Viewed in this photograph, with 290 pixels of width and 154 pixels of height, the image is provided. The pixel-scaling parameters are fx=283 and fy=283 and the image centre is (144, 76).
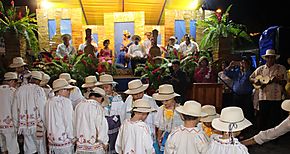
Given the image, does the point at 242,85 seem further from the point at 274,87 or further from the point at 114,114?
the point at 114,114

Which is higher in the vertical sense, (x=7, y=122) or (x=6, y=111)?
(x=6, y=111)

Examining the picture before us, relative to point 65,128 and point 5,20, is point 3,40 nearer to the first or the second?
point 5,20

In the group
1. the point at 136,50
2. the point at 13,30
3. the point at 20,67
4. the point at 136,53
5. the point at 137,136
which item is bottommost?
the point at 137,136

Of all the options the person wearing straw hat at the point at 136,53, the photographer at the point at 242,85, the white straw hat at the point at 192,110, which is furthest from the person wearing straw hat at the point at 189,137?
the person wearing straw hat at the point at 136,53

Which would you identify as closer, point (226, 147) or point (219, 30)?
point (226, 147)

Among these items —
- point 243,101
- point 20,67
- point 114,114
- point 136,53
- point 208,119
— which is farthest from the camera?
A: point 136,53

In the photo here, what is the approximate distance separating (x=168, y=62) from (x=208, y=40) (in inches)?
78.1

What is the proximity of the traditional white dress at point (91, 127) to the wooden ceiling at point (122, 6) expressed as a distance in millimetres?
8878

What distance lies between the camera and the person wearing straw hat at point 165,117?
13.2 ft

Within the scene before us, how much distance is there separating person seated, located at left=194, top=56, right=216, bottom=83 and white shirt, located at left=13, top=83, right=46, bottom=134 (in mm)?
3595

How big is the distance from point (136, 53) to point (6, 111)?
593 centimetres

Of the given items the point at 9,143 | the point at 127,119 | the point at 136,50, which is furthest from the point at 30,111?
the point at 136,50

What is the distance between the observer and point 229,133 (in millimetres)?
2762

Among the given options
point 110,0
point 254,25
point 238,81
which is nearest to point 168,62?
point 238,81
